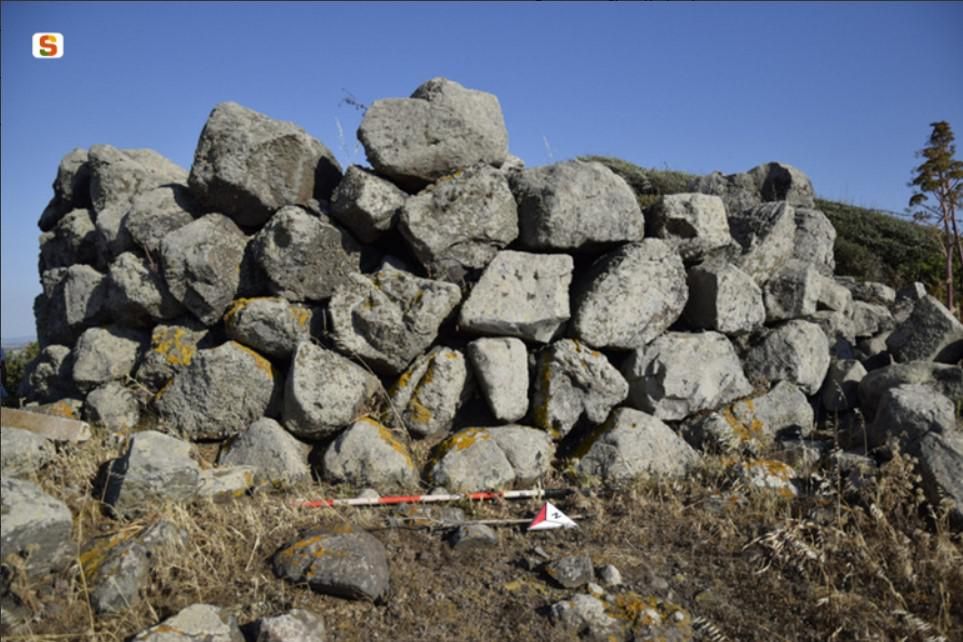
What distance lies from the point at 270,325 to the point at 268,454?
1.18 m

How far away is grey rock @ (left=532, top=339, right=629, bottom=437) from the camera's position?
21.1 ft

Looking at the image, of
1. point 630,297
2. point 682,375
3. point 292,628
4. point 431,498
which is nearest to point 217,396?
point 431,498

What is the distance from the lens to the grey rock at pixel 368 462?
578cm

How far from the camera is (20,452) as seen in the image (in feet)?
15.4

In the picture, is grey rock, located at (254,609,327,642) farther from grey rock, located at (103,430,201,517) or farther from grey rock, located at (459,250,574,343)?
grey rock, located at (459,250,574,343)

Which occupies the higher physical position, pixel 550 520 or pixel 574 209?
pixel 574 209

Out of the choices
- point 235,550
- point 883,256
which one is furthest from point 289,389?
point 883,256

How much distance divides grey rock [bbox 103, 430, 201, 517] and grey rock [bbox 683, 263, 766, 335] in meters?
4.91

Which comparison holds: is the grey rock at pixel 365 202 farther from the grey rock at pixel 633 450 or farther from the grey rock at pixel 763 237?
the grey rock at pixel 763 237

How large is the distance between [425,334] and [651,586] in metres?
2.92

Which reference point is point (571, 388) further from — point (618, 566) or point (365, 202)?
point (365, 202)

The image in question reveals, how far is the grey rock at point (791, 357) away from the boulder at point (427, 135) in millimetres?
3442

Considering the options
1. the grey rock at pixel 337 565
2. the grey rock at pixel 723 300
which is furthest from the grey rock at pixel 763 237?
the grey rock at pixel 337 565

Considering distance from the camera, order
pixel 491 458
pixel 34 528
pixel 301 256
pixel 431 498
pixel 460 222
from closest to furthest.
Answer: pixel 34 528 → pixel 431 498 → pixel 491 458 → pixel 301 256 → pixel 460 222
